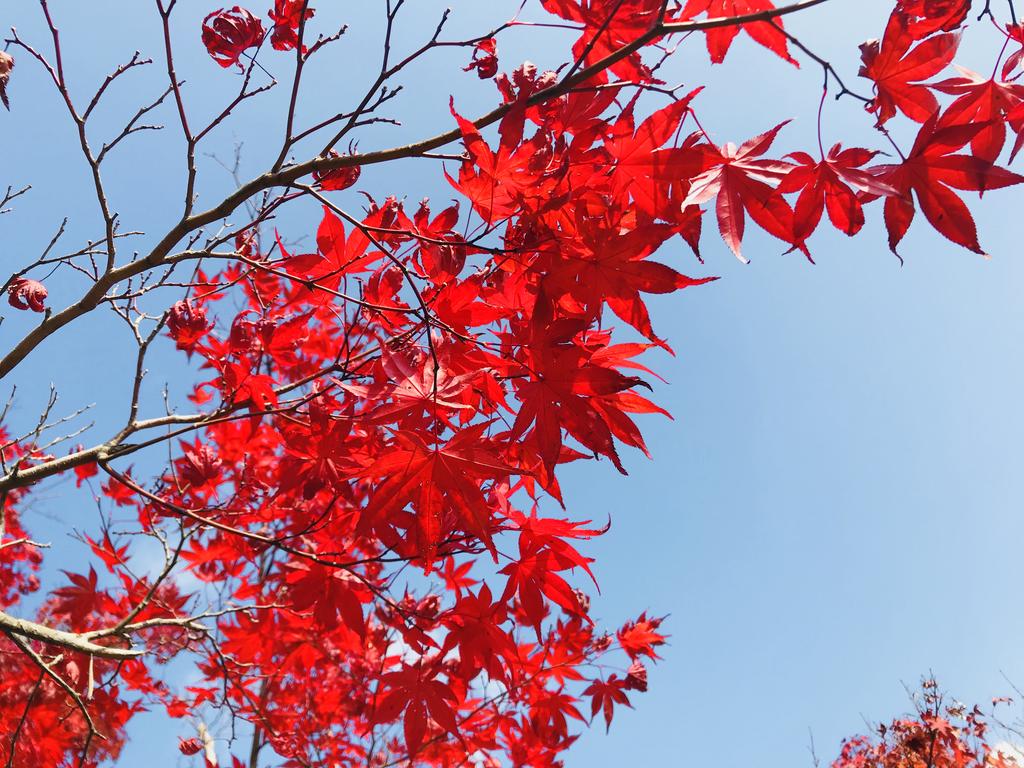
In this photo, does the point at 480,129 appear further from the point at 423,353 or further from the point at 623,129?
the point at 423,353

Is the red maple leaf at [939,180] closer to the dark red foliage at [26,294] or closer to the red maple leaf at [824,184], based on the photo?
the red maple leaf at [824,184]

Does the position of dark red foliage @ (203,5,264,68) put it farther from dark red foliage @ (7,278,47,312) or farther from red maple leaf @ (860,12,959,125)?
red maple leaf @ (860,12,959,125)

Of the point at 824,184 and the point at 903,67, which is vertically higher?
the point at 903,67

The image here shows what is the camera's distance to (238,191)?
4.52ft

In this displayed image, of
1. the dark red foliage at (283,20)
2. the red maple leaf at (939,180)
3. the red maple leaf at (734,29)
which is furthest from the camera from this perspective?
the dark red foliage at (283,20)

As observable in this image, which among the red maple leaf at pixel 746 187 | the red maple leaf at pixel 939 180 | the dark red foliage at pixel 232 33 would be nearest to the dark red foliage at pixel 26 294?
the dark red foliage at pixel 232 33

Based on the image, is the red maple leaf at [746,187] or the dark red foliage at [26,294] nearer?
the red maple leaf at [746,187]

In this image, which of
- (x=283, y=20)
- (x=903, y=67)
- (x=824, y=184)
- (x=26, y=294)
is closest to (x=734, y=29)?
(x=903, y=67)

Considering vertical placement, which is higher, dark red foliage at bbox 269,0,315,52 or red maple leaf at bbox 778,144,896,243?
dark red foliage at bbox 269,0,315,52

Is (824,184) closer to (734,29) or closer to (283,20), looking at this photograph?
(734,29)

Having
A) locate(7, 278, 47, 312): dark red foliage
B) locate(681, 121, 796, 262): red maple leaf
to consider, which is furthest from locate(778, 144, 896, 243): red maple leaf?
locate(7, 278, 47, 312): dark red foliage

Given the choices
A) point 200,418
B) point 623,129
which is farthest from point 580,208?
point 200,418

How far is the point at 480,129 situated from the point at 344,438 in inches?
37.2

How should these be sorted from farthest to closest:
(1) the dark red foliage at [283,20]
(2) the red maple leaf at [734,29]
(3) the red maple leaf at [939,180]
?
(1) the dark red foliage at [283,20] < (2) the red maple leaf at [734,29] < (3) the red maple leaf at [939,180]
